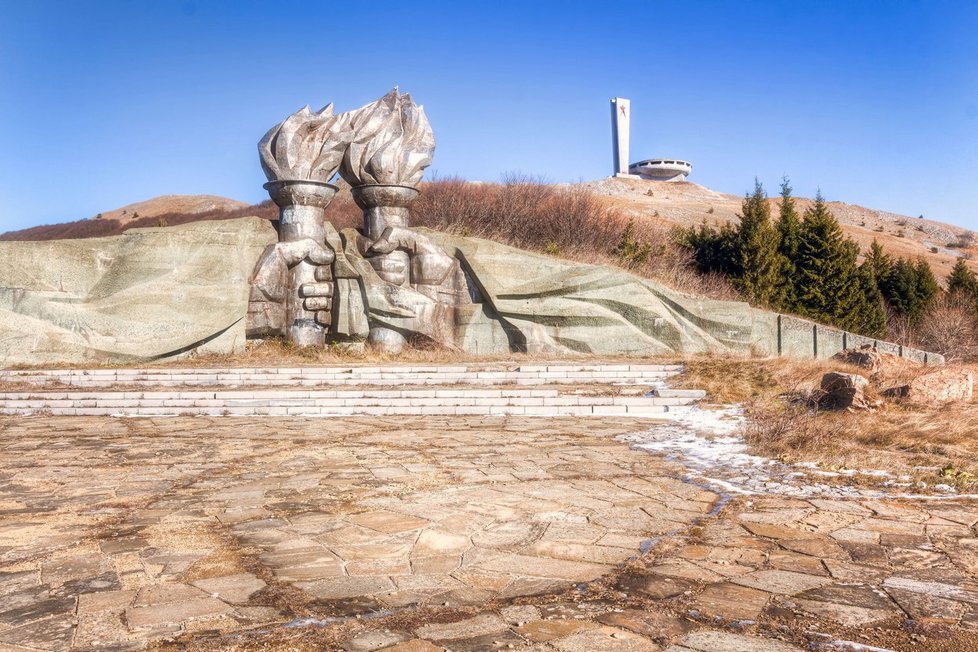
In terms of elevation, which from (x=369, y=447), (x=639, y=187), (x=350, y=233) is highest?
(x=639, y=187)

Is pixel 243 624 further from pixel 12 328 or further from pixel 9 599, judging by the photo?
pixel 12 328

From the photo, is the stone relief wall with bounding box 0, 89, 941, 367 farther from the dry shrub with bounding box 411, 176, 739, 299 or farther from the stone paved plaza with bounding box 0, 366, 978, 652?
the stone paved plaza with bounding box 0, 366, 978, 652

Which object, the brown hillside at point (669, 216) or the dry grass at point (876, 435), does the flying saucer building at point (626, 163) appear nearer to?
the brown hillside at point (669, 216)

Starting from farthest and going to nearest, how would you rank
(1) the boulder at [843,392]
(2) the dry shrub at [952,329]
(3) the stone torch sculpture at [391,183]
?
1. (2) the dry shrub at [952,329]
2. (3) the stone torch sculpture at [391,183]
3. (1) the boulder at [843,392]

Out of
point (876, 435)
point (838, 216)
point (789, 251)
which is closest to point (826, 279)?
point (789, 251)

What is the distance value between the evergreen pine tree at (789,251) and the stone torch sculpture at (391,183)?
9109 mm

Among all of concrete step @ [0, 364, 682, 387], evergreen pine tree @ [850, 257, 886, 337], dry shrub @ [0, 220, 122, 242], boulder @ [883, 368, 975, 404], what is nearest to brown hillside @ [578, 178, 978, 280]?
evergreen pine tree @ [850, 257, 886, 337]

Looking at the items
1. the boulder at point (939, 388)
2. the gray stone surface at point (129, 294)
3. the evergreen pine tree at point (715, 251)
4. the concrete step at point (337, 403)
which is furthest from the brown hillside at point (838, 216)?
the boulder at point (939, 388)

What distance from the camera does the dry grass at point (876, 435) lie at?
4.97m

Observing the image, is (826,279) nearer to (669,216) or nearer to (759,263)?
A: (759,263)

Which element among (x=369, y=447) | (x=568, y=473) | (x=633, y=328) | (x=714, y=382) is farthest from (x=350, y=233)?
(x=568, y=473)

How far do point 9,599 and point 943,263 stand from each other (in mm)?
47907

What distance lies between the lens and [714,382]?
9.14 m

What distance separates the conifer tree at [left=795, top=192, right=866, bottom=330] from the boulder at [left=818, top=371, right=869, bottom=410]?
12403mm
